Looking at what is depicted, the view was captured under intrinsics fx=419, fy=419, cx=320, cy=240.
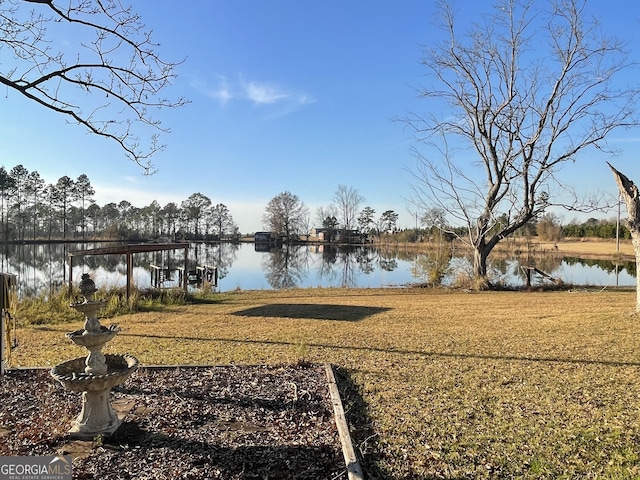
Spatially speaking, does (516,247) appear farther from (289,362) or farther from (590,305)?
(289,362)

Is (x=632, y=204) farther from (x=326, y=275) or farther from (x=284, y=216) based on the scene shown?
(x=284, y=216)

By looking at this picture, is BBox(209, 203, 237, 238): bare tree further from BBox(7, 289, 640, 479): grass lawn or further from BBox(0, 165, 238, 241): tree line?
BBox(7, 289, 640, 479): grass lawn

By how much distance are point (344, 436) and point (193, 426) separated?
1.10m

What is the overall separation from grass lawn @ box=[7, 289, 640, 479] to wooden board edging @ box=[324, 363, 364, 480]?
0.10 m

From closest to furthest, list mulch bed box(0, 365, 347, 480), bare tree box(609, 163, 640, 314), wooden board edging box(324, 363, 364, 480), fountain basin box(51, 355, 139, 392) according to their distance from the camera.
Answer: wooden board edging box(324, 363, 364, 480), mulch bed box(0, 365, 347, 480), fountain basin box(51, 355, 139, 392), bare tree box(609, 163, 640, 314)

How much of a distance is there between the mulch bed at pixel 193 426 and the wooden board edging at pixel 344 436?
46mm

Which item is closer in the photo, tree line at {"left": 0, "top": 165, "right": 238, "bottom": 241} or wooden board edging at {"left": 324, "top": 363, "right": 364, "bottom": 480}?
wooden board edging at {"left": 324, "top": 363, "right": 364, "bottom": 480}

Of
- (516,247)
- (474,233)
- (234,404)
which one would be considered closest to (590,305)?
(474,233)

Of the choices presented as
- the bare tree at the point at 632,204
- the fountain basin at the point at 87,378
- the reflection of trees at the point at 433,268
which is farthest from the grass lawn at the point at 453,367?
the reflection of trees at the point at 433,268

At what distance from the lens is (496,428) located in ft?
9.73

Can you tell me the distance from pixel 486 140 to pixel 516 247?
26.5 metres

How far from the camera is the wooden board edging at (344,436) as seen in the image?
7.67ft

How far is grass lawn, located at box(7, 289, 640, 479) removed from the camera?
8.58 feet

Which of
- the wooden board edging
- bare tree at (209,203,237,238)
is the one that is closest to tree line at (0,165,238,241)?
bare tree at (209,203,237,238)
